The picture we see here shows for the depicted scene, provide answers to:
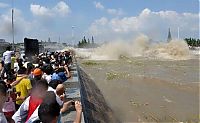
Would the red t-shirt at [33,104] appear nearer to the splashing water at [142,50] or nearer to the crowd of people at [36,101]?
the crowd of people at [36,101]

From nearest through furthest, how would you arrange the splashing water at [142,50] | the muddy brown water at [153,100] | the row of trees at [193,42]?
the muddy brown water at [153,100] < the splashing water at [142,50] < the row of trees at [193,42]

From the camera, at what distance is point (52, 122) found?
12.2ft

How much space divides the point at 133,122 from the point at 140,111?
8.19 feet

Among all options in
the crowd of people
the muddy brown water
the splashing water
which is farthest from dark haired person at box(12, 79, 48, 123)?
the splashing water

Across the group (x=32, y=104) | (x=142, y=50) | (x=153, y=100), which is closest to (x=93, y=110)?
(x=32, y=104)

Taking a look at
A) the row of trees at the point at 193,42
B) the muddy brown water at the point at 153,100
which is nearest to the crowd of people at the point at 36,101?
the muddy brown water at the point at 153,100

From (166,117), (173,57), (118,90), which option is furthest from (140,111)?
(173,57)

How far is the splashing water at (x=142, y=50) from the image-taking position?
80125 millimetres

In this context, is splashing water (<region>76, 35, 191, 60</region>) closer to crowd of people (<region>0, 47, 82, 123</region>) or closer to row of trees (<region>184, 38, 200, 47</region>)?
row of trees (<region>184, 38, 200, 47</region>)

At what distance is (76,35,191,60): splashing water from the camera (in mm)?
80125

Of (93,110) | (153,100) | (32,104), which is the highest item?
(32,104)

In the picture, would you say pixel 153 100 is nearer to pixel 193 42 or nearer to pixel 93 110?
pixel 93 110

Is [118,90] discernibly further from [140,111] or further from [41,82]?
[41,82]

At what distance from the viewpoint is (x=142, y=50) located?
91.9 metres
